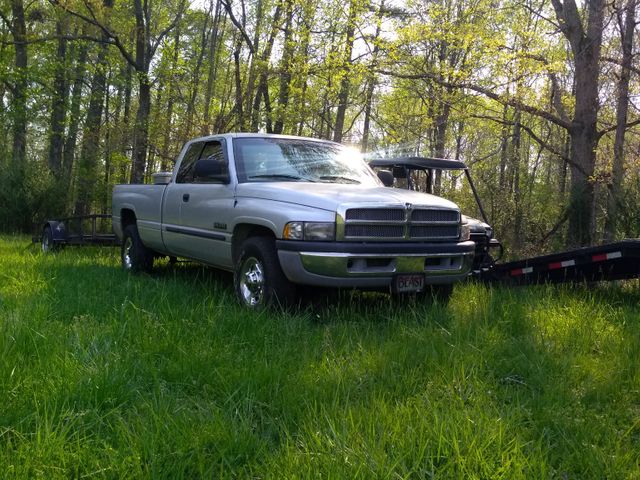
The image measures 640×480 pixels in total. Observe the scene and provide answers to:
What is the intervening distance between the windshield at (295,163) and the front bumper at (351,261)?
1314mm

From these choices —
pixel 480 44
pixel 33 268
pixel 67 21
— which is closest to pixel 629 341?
pixel 33 268

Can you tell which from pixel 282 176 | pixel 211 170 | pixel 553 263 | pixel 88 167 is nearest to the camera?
pixel 211 170

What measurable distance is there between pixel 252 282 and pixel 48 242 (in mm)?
6811

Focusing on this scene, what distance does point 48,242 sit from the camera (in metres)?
10.4

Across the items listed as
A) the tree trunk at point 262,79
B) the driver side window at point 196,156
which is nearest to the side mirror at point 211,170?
the driver side window at point 196,156

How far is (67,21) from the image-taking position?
20.0m

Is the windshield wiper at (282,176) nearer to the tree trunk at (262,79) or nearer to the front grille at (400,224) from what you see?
the front grille at (400,224)

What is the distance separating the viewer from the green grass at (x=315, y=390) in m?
2.38

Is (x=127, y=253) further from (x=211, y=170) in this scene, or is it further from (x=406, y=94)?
(x=406, y=94)

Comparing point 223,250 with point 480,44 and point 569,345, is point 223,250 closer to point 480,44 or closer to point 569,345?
point 569,345

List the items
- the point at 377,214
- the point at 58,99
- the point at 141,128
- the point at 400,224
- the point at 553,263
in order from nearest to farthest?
the point at 377,214 → the point at 400,224 → the point at 553,263 → the point at 141,128 → the point at 58,99

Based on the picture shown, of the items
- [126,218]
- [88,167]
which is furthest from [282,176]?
[88,167]

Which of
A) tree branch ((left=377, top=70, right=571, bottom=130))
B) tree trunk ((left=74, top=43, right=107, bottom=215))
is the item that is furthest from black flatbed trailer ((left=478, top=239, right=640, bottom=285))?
tree trunk ((left=74, top=43, right=107, bottom=215))

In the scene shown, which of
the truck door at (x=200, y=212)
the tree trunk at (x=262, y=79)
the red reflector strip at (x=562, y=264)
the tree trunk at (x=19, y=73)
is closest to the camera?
the truck door at (x=200, y=212)
